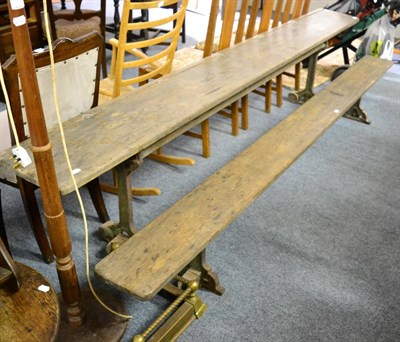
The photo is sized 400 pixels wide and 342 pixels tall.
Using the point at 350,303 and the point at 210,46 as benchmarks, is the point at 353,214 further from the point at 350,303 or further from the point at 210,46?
the point at 210,46

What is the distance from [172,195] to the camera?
7.99 feet

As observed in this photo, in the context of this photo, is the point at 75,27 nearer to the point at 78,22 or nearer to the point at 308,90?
the point at 78,22

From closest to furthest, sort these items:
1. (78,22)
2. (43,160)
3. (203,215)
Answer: (43,160) < (203,215) < (78,22)

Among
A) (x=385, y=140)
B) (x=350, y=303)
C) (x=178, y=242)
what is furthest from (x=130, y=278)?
(x=385, y=140)

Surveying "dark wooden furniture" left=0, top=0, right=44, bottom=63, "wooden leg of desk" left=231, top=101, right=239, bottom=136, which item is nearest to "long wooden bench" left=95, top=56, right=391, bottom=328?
"wooden leg of desk" left=231, top=101, right=239, bottom=136

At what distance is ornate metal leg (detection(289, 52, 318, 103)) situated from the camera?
11.5 feet

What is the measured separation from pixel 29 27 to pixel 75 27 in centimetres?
38

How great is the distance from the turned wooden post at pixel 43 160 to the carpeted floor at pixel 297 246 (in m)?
0.41

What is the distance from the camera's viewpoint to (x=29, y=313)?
4.08 ft

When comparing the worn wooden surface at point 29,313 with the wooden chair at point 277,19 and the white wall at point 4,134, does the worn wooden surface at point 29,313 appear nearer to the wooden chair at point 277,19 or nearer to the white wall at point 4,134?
the white wall at point 4,134

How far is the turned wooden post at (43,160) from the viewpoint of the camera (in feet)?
3.40

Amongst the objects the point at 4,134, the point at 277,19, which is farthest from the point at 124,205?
the point at 277,19

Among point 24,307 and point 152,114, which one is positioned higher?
point 152,114

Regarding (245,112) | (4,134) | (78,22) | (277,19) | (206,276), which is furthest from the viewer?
(78,22)
